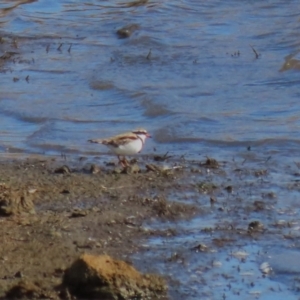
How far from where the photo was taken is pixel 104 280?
586 cm

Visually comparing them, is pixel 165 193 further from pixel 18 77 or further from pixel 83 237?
pixel 18 77

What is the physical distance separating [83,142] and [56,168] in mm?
1565

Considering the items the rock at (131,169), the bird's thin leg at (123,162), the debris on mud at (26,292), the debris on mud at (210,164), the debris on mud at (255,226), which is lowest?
the debris on mud at (210,164)

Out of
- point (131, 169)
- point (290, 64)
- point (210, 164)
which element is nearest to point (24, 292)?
point (131, 169)

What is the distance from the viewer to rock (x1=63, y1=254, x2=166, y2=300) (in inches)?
231

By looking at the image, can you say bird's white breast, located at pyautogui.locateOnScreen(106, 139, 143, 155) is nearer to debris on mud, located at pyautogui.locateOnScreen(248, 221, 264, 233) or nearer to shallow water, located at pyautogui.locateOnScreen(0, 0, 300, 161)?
shallow water, located at pyautogui.locateOnScreen(0, 0, 300, 161)

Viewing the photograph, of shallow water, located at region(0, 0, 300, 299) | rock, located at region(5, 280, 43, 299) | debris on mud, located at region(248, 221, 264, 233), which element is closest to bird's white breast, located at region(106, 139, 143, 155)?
shallow water, located at region(0, 0, 300, 299)

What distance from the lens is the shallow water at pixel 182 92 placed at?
7180 mm

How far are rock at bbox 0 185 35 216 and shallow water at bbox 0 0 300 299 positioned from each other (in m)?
1.16

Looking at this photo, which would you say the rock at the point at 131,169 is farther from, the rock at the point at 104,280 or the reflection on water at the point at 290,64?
the reflection on water at the point at 290,64

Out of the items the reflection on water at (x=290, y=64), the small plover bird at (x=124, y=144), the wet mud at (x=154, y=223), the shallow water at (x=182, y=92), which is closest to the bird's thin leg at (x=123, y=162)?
the small plover bird at (x=124, y=144)

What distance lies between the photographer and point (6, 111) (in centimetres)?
1215

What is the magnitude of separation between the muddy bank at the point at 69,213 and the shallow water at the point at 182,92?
36 cm

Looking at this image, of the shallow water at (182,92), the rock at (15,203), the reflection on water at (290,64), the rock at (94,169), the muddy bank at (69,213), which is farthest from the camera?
the reflection on water at (290,64)
